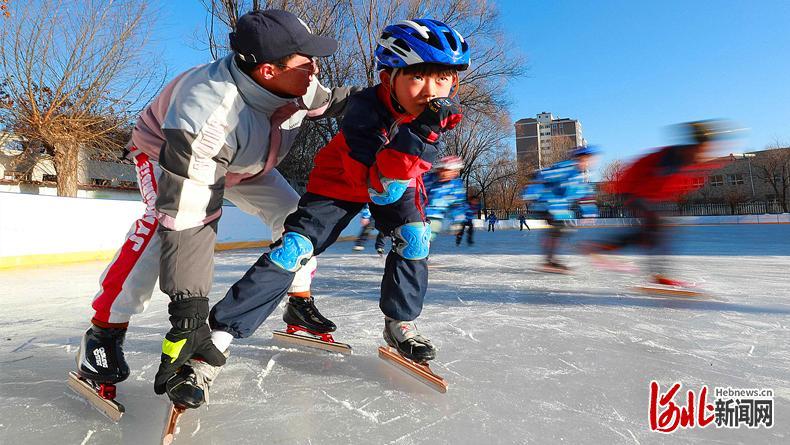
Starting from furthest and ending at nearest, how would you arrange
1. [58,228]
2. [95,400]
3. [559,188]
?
[58,228], [559,188], [95,400]

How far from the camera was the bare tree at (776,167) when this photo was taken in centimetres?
2806

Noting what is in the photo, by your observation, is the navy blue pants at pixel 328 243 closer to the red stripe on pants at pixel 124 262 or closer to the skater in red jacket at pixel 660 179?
the red stripe on pants at pixel 124 262

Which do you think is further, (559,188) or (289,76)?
(559,188)

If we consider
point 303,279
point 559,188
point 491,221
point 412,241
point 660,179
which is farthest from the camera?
point 491,221

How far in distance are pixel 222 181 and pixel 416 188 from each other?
0.61 metres

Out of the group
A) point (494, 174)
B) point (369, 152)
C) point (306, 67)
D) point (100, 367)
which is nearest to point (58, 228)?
point (100, 367)

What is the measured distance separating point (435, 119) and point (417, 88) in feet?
0.87

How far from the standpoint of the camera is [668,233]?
237 cm

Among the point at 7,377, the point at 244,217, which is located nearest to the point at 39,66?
the point at 244,217

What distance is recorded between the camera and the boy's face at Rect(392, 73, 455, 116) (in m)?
1.21

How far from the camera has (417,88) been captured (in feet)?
3.99

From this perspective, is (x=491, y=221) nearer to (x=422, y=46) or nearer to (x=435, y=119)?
(x=422, y=46)

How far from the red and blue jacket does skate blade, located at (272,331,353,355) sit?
22.0 inches

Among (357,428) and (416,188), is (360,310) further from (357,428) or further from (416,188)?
(357,428)
